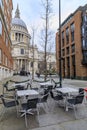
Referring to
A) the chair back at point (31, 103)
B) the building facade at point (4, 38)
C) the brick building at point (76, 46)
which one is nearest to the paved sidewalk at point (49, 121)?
the chair back at point (31, 103)

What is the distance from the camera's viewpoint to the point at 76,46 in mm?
37031

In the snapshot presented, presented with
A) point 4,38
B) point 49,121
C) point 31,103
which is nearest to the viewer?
point 31,103

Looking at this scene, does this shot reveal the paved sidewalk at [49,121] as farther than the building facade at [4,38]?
No

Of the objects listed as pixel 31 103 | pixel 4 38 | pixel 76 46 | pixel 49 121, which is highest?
pixel 4 38

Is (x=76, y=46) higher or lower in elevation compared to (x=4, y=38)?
lower

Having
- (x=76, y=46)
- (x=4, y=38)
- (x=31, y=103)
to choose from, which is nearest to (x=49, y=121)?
(x=31, y=103)

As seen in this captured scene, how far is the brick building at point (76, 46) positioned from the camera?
34438mm

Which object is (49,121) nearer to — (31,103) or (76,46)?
(31,103)

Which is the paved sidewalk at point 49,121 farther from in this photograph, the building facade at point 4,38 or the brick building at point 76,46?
the brick building at point 76,46

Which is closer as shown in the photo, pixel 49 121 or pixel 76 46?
pixel 49 121

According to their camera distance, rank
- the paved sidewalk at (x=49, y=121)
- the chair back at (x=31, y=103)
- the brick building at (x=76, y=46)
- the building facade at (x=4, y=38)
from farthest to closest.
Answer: the brick building at (x=76, y=46) → the building facade at (x=4, y=38) → the chair back at (x=31, y=103) → the paved sidewalk at (x=49, y=121)

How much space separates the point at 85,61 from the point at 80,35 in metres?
6.39

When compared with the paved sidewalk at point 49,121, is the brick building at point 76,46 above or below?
above

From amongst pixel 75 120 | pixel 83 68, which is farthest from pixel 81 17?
pixel 75 120
